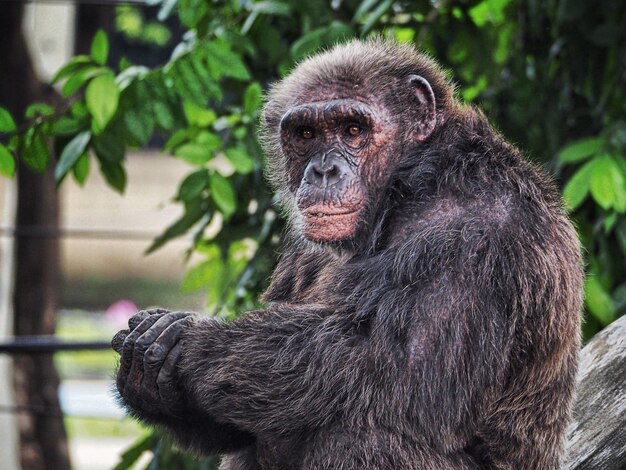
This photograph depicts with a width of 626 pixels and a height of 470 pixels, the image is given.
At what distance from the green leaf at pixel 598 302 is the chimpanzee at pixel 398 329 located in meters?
0.92

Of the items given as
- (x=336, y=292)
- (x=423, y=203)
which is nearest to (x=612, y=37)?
(x=423, y=203)

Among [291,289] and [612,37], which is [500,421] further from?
[612,37]

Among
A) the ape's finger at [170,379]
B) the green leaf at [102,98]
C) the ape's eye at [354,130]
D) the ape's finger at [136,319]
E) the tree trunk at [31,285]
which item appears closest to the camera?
the ape's finger at [170,379]

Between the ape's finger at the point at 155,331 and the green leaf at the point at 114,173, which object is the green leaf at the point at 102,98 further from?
the ape's finger at the point at 155,331

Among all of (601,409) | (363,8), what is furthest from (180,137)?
(601,409)

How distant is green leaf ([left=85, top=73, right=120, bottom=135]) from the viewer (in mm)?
3906

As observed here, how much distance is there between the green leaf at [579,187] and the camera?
4090 millimetres

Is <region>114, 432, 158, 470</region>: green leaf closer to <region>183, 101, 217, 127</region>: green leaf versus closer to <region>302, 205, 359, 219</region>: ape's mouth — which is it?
<region>183, 101, 217, 127</region>: green leaf

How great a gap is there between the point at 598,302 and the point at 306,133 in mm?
1530

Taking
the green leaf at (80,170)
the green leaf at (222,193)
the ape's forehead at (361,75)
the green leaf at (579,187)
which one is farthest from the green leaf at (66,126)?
the green leaf at (579,187)

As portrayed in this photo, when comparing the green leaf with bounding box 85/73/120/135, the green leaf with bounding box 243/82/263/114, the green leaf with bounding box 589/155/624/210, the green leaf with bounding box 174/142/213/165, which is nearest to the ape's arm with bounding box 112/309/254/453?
the green leaf with bounding box 85/73/120/135

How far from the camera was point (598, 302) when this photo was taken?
13.8 feet

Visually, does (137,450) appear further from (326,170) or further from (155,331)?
(326,170)

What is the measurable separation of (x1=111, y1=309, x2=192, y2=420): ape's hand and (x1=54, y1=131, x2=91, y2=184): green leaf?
0.95m
